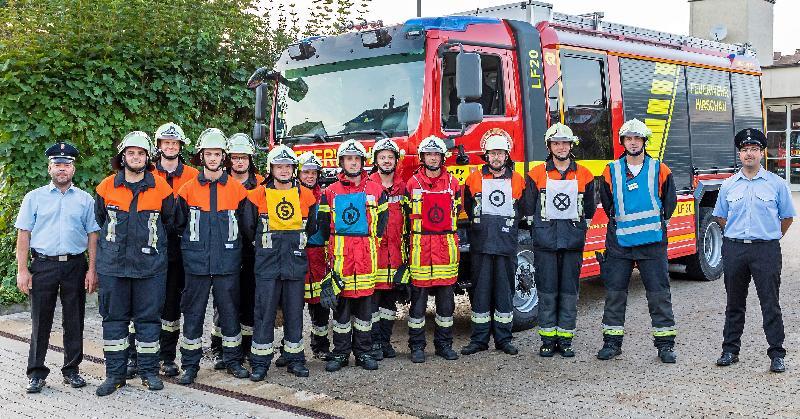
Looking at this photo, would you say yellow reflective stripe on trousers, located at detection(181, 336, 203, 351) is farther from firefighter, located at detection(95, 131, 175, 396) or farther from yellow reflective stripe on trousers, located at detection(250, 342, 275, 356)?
yellow reflective stripe on trousers, located at detection(250, 342, 275, 356)

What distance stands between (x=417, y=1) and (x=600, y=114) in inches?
320

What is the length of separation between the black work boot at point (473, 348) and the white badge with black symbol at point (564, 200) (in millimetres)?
1265

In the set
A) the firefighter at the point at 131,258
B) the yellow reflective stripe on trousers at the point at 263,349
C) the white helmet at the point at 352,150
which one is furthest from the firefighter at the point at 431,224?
the firefighter at the point at 131,258

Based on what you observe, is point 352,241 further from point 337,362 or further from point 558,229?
point 558,229

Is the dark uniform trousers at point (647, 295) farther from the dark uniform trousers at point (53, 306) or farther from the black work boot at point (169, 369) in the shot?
the dark uniform trousers at point (53, 306)

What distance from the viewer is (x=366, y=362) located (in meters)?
6.40

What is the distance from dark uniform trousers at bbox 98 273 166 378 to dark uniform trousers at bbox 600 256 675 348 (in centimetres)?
361

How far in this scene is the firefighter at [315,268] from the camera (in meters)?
6.48

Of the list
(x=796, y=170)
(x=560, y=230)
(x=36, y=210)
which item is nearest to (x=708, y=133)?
(x=560, y=230)

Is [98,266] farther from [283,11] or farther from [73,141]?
[283,11]

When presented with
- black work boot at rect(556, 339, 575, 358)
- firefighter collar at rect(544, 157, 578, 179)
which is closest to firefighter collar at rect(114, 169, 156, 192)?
firefighter collar at rect(544, 157, 578, 179)

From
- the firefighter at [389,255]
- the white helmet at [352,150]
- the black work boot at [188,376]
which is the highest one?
the white helmet at [352,150]

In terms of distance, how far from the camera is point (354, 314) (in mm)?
6574

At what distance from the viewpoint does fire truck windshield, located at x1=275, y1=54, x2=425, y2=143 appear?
22.9 ft
